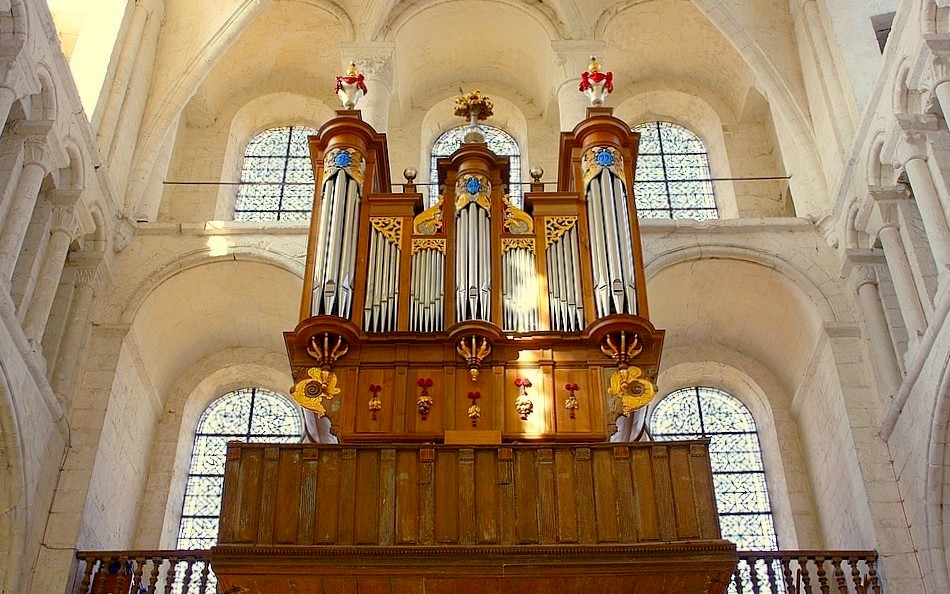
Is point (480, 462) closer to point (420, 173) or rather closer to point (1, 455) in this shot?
point (1, 455)

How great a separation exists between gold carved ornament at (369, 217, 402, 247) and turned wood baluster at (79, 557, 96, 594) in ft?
14.2

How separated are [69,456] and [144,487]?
82.1 inches

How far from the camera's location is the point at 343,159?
12172 millimetres

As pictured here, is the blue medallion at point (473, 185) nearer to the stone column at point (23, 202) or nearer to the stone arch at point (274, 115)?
the stone column at point (23, 202)

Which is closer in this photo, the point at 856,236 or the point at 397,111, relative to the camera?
the point at 856,236

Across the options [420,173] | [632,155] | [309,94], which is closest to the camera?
[632,155]

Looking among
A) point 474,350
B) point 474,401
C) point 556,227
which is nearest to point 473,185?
point 556,227

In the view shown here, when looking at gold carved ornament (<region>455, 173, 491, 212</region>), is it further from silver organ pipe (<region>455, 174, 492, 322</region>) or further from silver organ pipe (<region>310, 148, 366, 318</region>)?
silver organ pipe (<region>310, 148, 366, 318</region>)

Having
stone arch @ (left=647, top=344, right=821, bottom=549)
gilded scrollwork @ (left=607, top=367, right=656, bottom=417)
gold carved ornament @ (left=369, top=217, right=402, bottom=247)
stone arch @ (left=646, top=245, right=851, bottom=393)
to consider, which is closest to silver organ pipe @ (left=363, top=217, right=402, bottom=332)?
gold carved ornament @ (left=369, top=217, right=402, bottom=247)

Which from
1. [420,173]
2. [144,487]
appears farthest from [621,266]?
[144,487]

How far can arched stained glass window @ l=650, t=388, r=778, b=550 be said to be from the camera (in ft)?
44.6

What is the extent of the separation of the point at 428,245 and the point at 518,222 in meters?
1.03

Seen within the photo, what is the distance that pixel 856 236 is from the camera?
1263cm

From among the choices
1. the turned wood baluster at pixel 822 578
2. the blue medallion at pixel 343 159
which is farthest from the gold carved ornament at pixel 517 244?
the turned wood baluster at pixel 822 578
